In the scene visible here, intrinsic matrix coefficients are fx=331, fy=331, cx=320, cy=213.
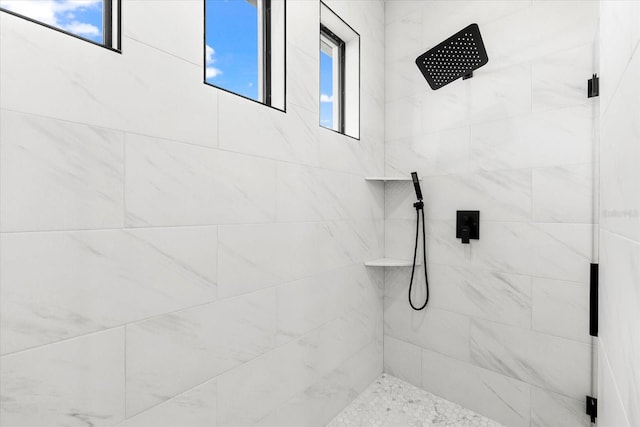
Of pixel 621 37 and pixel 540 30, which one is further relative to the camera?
pixel 540 30

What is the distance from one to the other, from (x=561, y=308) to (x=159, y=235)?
5.91 feet

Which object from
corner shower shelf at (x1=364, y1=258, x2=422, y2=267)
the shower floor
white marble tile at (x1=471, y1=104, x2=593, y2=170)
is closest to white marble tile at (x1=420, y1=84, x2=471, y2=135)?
white marble tile at (x1=471, y1=104, x2=593, y2=170)

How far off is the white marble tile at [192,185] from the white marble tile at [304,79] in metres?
0.37

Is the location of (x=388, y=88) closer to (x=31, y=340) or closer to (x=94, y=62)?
(x=94, y=62)

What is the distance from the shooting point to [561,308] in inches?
62.7

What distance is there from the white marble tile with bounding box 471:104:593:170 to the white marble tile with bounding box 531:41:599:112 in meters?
0.05

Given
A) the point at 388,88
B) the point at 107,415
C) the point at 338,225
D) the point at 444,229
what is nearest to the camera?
the point at 107,415

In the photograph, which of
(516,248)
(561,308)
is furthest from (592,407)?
(516,248)

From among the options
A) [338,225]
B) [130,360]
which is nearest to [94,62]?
[130,360]

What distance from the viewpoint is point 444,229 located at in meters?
1.98

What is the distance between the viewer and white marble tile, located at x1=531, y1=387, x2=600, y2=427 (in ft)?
5.10

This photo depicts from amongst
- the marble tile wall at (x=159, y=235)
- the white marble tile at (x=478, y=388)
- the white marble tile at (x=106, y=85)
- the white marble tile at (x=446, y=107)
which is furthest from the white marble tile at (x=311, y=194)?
the white marble tile at (x=478, y=388)

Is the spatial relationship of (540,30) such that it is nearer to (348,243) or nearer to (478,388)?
(348,243)

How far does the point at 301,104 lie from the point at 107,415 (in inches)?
54.4
